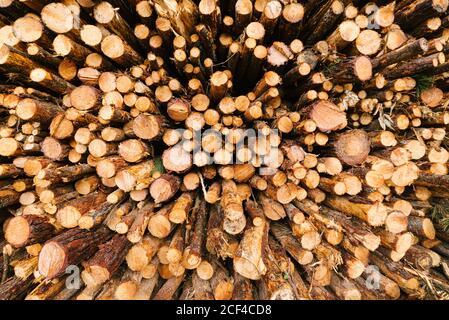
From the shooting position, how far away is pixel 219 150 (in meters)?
2.07

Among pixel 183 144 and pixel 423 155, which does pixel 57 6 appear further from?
pixel 423 155

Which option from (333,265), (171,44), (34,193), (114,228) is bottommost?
(333,265)

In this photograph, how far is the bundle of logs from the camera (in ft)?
6.51

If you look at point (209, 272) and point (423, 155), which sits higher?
point (209, 272)

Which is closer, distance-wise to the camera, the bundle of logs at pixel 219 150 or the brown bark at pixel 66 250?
the brown bark at pixel 66 250

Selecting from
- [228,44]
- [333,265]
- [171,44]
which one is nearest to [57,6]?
[171,44]

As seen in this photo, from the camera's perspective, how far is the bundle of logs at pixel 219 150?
1.99 metres

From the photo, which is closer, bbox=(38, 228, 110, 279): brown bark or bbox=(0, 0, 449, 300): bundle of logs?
bbox=(38, 228, 110, 279): brown bark

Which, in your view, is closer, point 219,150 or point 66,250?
point 66,250

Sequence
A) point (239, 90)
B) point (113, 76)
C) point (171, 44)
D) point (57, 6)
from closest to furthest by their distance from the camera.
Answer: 1. point (57, 6)
2. point (113, 76)
3. point (171, 44)
4. point (239, 90)

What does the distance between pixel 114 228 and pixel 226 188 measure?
0.76 m

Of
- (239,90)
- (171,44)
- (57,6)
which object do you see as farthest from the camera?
(239,90)

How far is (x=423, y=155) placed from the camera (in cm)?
217
